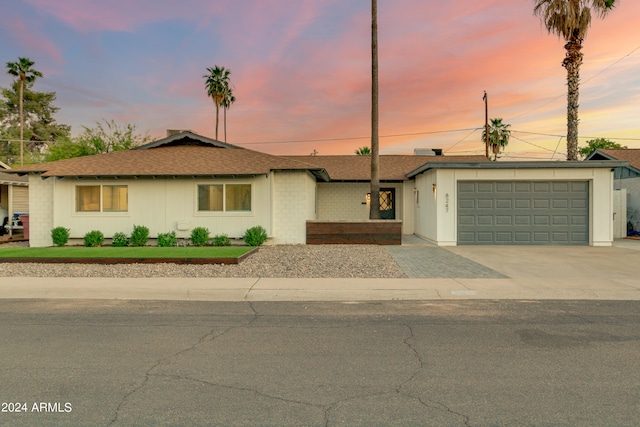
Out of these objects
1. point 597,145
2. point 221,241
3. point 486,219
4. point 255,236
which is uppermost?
point 597,145

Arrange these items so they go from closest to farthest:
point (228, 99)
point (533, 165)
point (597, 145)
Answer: point (533, 165) → point (228, 99) → point (597, 145)

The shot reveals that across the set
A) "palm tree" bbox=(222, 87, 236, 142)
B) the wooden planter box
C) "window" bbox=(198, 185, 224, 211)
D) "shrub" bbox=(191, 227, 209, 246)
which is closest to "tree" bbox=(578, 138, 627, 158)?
"palm tree" bbox=(222, 87, 236, 142)

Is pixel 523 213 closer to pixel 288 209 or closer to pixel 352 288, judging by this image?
pixel 288 209

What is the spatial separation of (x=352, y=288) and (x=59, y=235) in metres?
15.0

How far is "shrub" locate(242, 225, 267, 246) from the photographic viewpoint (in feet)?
60.5

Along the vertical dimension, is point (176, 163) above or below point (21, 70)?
below

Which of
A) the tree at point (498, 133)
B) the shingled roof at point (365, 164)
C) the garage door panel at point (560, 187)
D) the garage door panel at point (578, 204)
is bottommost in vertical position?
the garage door panel at point (578, 204)

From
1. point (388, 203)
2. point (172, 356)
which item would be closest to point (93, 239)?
point (172, 356)

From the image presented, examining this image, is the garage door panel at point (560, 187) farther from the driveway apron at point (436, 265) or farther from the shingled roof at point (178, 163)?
the shingled roof at point (178, 163)

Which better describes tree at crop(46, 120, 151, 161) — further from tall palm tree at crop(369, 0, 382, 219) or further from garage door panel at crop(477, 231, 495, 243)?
garage door panel at crop(477, 231, 495, 243)

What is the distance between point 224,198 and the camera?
19.2 m

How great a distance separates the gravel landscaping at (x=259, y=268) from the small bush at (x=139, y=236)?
550 cm

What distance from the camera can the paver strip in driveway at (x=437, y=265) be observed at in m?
11.1

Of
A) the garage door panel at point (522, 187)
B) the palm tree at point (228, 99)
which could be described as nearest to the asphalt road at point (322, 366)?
the garage door panel at point (522, 187)
